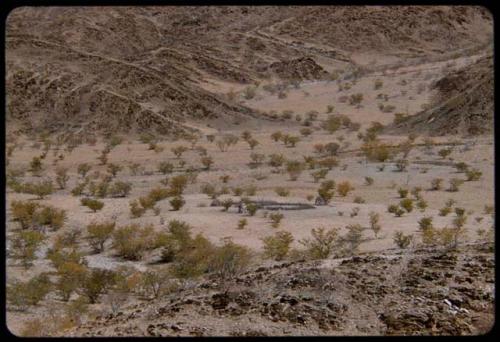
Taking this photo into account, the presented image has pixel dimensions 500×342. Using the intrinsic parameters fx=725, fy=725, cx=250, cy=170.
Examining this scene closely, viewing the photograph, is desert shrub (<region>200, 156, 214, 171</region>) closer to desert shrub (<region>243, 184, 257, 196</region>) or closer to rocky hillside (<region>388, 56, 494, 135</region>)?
desert shrub (<region>243, 184, 257, 196</region>)

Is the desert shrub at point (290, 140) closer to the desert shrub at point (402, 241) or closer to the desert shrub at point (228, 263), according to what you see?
the desert shrub at point (402, 241)

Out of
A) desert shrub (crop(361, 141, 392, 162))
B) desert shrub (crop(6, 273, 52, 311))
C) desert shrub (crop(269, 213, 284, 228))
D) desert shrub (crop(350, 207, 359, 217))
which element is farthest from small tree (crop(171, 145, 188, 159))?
desert shrub (crop(6, 273, 52, 311))

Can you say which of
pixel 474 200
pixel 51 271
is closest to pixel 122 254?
pixel 51 271

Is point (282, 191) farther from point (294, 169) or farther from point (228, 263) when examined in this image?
point (228, 263)

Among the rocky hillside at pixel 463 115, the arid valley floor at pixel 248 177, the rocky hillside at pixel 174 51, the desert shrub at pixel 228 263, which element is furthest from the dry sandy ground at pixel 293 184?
the rocky hillside at pixel 174 51

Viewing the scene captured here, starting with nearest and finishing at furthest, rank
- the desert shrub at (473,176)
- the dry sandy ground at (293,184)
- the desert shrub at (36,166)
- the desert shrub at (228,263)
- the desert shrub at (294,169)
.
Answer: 1. the desert shrub at (228,263)
2. the dry sandy ground at (293,184)
3. the desert shrub at (473,176)
4. the desert shrub at (294,169)
5. the desert shrub at (36,166)

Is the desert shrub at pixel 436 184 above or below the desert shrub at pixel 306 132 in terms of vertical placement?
above
